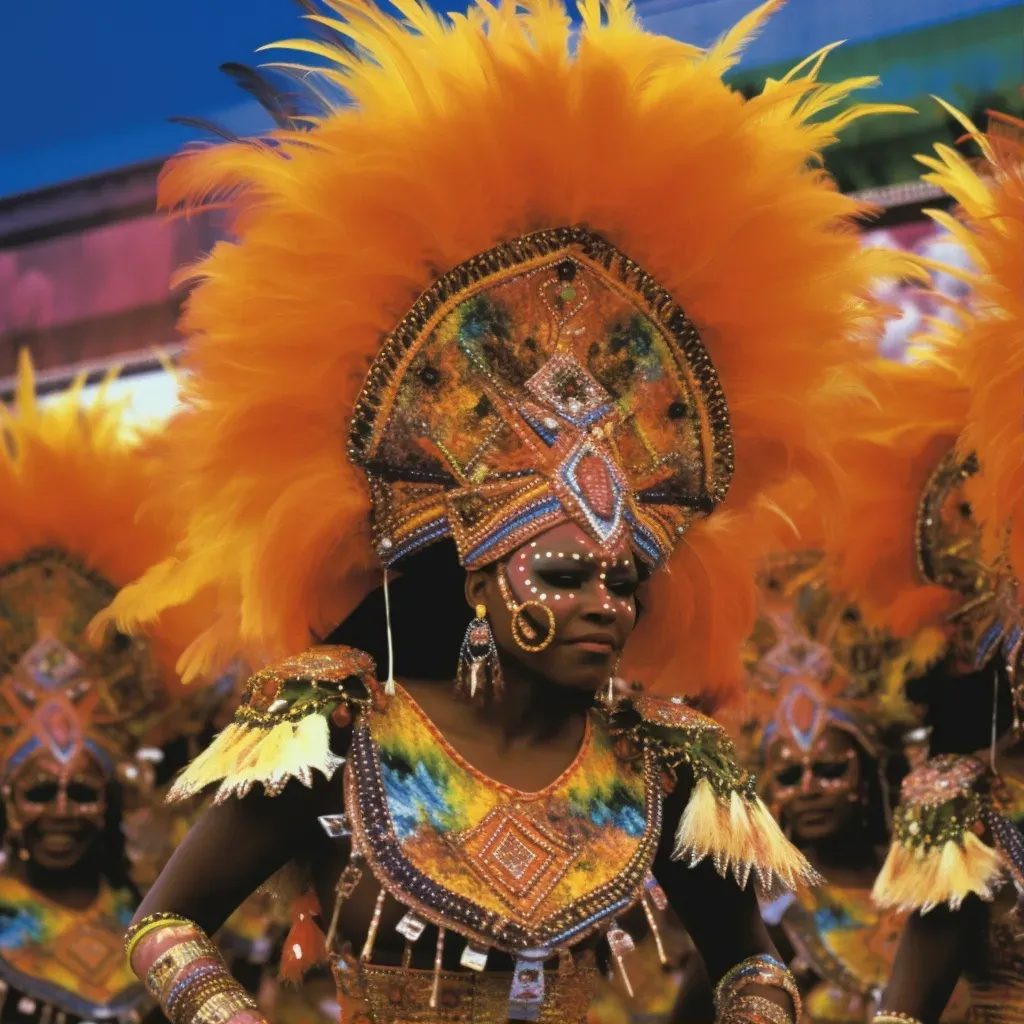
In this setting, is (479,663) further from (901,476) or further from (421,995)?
(901,476)

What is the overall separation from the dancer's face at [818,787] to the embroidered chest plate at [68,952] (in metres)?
2.13

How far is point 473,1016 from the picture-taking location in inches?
135

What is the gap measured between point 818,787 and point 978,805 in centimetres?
162

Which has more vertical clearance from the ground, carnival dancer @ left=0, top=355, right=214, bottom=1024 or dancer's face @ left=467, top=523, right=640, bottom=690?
dancer's face @ left=467, top=523, right=640, bottom=690

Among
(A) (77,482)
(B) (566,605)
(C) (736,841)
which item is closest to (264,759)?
(B) (566,605)

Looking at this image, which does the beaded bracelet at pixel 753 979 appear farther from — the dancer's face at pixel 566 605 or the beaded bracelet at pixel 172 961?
the beaded bracelet at pixel 172 961

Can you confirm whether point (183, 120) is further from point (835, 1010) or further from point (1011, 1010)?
point (835, 1010)

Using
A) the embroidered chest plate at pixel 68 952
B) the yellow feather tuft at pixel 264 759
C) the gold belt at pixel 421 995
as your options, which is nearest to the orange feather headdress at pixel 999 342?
the gold belt at pixel 421 995

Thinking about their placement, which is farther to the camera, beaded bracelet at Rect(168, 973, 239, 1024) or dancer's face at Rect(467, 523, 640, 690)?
dancer's face at Rect(467, 523, 640, 690)

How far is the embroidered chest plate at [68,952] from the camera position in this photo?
6.34 meters

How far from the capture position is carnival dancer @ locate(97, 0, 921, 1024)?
11.2 ft

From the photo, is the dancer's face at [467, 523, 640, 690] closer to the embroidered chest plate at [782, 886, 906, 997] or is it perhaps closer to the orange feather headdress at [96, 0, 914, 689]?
the orange feather headdress at [96, 0, 914, 689]

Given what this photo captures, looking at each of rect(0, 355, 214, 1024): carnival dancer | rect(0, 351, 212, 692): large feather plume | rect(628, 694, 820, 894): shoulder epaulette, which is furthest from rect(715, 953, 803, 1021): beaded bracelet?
rect(0, 355, 214, 1024): carnival dancer

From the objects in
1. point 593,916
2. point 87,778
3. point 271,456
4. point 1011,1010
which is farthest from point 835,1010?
point 271,456
